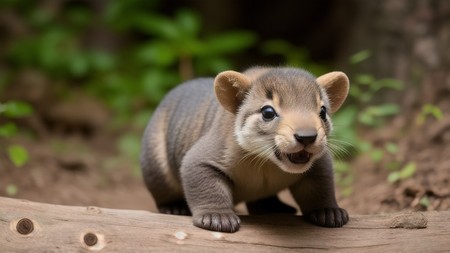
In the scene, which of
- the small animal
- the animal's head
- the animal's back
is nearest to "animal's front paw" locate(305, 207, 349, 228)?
the small animal

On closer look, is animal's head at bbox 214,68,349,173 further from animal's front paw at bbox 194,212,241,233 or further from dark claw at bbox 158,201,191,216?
dark claw at bbox 158,201,191,216

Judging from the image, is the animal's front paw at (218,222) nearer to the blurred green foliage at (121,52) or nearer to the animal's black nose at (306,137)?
the animal's black nose at (306,137)

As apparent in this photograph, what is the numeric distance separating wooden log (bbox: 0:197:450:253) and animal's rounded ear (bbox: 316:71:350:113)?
110cm

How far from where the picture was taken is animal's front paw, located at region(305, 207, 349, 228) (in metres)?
5.35

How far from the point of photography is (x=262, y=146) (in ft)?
16.9

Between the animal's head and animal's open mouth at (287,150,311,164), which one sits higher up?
the animal's head

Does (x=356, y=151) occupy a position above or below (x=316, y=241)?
above

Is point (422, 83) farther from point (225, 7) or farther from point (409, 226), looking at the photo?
point (225, 7)

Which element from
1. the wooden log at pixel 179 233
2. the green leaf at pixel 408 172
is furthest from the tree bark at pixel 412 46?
the wooden log at pixel 179 233

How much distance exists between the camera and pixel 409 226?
202 inches

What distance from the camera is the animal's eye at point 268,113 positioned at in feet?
16.9

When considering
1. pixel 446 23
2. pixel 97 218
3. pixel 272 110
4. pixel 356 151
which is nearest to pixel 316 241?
pixel 272 110

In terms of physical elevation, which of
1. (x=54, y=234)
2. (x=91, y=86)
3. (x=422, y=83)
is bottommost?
(x=54, y=234)

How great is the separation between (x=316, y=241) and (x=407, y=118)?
4.85 m
